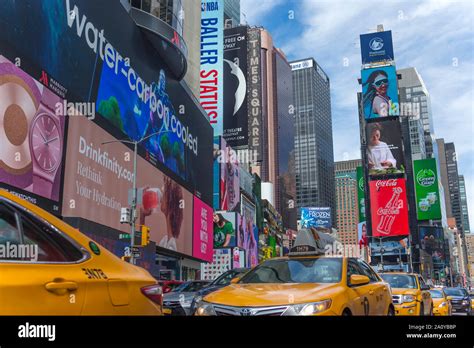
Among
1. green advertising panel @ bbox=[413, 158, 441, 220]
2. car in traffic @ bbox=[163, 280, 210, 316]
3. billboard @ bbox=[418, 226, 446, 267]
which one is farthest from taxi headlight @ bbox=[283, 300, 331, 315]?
Answer: billboard @ bbox=[418, 226, 446, 267]

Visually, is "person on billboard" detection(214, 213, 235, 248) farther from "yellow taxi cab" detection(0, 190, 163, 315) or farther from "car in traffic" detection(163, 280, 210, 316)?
"yellow taxi cab" detection(0, 190, 163, 315)

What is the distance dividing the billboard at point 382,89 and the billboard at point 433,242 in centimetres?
4449

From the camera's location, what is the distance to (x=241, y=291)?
264 inches

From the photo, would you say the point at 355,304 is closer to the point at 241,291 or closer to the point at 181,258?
the point at 241,291

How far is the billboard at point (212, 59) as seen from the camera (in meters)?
55.7

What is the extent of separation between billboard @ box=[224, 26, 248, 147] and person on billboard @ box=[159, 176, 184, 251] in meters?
27.2

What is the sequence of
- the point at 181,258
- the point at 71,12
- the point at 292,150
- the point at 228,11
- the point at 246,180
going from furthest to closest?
the point at 292,150, the point at 228,11, the point at 246,180, the point at 181,258, the point at 71,12

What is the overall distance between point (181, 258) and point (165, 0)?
2016 centimetres

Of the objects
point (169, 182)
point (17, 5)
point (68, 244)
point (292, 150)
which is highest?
point (292, 150)

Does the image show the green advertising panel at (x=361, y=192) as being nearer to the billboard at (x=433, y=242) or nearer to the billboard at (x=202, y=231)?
the billboard at (x=433, y=242)

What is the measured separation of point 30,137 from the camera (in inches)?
758

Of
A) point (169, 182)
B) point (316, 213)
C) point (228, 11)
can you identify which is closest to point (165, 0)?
point (169, 182)

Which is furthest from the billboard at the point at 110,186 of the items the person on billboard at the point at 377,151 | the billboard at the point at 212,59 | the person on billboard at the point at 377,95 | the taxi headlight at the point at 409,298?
the person on billboard at the point at 377,95

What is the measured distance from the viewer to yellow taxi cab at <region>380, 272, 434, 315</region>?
38.5 ft
